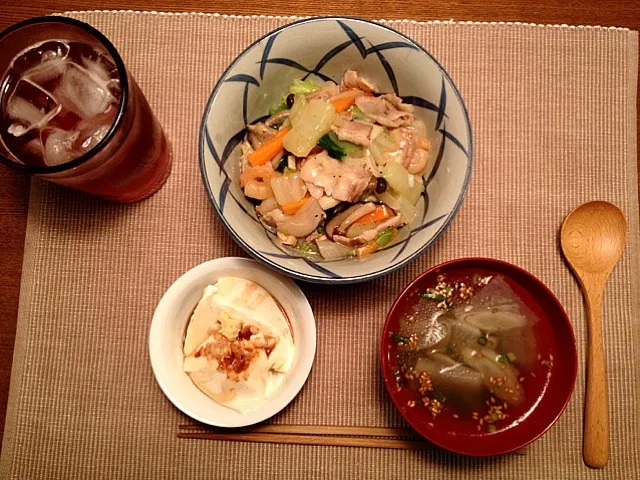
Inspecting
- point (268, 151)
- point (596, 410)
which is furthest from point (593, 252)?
point (268, 151)

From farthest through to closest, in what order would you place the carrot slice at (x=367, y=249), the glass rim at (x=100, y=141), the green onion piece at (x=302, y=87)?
the green onion piece at (x=302, y=87)
the carrot slice at (x=367, y=249)
the glass rim at (x=100, y=141)

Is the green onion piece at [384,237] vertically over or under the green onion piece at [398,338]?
over

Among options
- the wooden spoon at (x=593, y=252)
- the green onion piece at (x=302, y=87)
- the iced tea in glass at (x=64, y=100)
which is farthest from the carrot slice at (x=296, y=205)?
the wooden spoon at (x=593, y=252)

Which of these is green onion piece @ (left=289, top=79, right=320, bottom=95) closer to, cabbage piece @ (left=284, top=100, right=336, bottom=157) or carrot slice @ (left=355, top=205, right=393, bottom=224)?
cabbage piece @ (left=284, top=100, right=336, bottom=157)

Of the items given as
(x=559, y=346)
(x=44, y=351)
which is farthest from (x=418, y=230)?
(x=44, y=351)

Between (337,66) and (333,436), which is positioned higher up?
(337,66)

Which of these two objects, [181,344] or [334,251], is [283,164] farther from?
[181,344]

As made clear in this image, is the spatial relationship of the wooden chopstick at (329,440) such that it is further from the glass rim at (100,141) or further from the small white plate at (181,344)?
the glass rim at (100,141)
